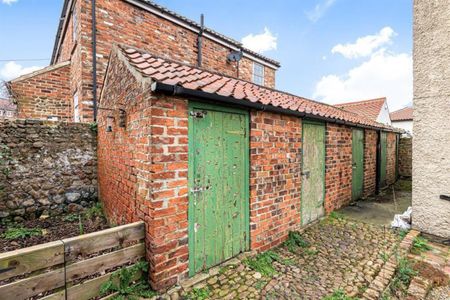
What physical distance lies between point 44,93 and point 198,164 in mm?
6977

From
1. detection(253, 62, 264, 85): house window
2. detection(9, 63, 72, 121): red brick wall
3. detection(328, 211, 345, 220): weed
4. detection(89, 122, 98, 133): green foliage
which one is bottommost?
detection(328, 211, 345, 220): weed

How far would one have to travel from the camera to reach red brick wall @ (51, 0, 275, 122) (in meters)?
5.70

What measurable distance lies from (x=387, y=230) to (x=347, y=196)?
5.84 ft

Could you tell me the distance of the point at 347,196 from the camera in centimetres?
616

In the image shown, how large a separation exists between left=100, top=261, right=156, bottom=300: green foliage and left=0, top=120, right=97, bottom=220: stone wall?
3.71 m

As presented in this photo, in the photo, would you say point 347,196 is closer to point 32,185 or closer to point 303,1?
point 303,1

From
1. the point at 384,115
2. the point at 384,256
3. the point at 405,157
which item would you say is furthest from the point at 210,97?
the point at 384,115

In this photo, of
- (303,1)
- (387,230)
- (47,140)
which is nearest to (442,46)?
(387,230)

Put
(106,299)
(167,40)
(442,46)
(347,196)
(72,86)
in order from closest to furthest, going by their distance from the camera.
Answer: (106,299), (442,46), (347,196), (72,86), (167,40)

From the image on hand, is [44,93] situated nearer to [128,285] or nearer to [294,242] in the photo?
[128,285]

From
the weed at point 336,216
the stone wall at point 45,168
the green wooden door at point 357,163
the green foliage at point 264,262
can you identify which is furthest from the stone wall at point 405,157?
the stone wall at point 45,168

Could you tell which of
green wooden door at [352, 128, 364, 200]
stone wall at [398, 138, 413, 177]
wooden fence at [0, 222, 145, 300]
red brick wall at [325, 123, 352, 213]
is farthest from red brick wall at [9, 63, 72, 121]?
stone wall at [398, 138, 413, 177]

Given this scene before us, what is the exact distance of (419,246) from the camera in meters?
3.72

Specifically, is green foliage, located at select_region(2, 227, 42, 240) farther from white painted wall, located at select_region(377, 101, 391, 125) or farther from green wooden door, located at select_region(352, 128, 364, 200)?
white painted wall, located at select_region(377, 101, 391, 125)
